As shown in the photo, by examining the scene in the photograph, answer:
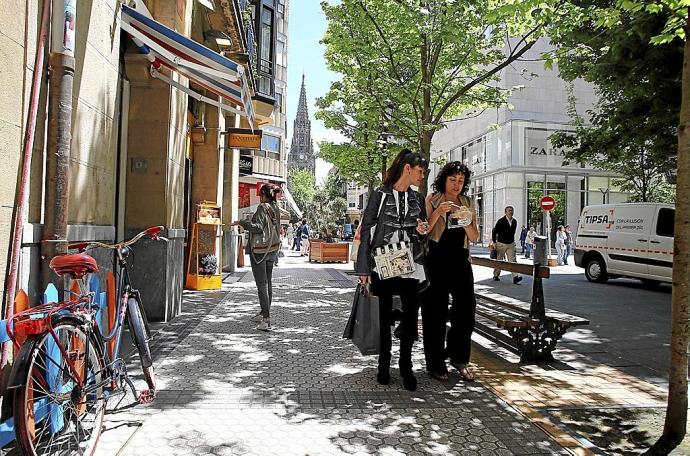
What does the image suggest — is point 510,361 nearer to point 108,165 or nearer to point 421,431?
point 421,431

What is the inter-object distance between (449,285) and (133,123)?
5.14m

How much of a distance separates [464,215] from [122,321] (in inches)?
113

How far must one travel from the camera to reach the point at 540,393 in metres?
4.71

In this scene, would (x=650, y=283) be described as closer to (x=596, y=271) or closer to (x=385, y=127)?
(x=596, y=271)

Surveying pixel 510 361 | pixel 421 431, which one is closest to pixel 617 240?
pixel 510 361

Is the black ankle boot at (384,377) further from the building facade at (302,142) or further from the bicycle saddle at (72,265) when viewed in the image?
the building facade at (302,142)

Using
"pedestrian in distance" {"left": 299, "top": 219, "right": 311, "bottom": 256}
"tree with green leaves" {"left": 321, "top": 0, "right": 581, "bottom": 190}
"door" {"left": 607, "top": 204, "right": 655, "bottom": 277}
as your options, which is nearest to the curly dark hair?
"tree with green leaves" {"left": 321, "top": 0, "right": 581, "bottom": 190}

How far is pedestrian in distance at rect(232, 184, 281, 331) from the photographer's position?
7.18 m

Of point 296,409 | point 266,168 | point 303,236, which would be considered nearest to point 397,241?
point 296,409

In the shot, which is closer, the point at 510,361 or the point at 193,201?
the point at 510,361

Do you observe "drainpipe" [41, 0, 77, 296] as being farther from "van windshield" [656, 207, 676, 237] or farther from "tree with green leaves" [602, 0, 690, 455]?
"van windshield" [656, 207, 676, 237]

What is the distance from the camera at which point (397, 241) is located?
4.79 meters

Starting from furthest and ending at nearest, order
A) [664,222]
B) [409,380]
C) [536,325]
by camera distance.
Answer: [664,222]
[536,325]
[409,380]

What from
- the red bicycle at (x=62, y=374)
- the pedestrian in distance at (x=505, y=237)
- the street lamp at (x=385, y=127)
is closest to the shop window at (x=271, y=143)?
the street lamp at (x=385, y=127)
